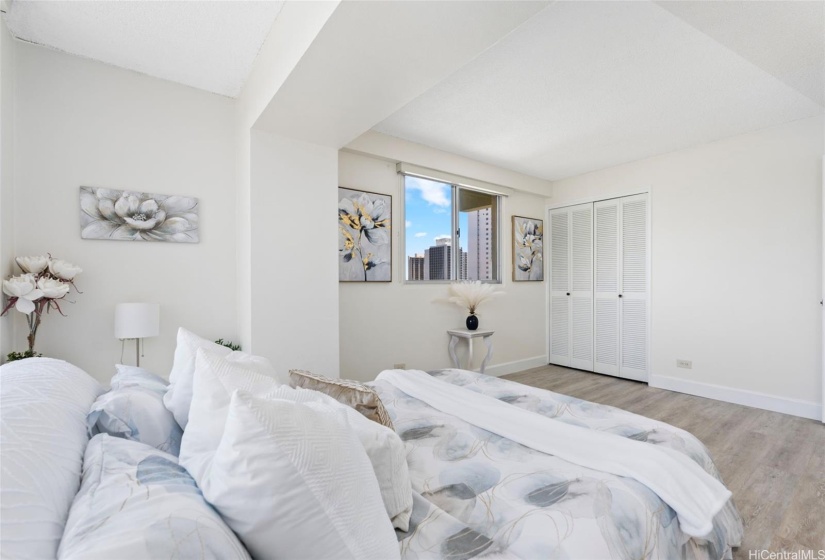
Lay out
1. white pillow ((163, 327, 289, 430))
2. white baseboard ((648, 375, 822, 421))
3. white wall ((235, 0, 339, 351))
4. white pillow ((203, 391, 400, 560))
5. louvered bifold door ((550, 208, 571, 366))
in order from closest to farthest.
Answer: white pillow ((203, 391, 400, 560)), white pillow ((163, 327, 289, 430)), white wall ((235, 0, 339, 351)), white baseboard ((648, 375, 822, 421)), louvered bifold door ((550, 208, 571, 366))

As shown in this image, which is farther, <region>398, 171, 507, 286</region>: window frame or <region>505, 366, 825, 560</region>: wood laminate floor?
<region>398, 171, 507, 286</region>: window frame

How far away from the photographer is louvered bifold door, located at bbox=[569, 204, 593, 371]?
4.93m

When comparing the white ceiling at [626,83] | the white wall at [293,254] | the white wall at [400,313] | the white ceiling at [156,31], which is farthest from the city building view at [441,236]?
the white ceiling at [156,31]

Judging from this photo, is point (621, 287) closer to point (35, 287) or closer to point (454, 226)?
point (454, 226)

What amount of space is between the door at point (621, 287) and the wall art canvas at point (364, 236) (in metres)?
2.92

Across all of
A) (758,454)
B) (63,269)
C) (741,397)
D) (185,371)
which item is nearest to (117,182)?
(63,269)

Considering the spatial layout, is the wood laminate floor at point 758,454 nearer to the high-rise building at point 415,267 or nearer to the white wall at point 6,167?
the high-rise building at point 415,267

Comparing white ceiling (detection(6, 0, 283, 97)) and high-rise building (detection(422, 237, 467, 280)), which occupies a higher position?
white ceiling (detection(6, 0, 283, 97))

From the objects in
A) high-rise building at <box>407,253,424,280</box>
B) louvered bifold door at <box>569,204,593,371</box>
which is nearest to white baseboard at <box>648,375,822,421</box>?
louvered bifold door at <box>569,204,593,371</box>

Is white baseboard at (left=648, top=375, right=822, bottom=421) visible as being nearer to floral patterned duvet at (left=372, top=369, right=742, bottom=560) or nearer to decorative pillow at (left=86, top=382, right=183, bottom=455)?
floral patterned duvet at (left=372, top=369, right=742, bottom=560)

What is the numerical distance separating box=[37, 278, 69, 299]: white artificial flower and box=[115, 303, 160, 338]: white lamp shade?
29 centimetres

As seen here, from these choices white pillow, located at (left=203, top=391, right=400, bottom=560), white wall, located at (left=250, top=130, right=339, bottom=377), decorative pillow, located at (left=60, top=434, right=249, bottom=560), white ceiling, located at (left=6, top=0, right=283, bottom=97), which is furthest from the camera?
white wall, located at (left=250, top=130, right=339, bottom=377)

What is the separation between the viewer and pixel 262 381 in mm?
1095

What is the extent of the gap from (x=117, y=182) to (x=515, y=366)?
4.64m
